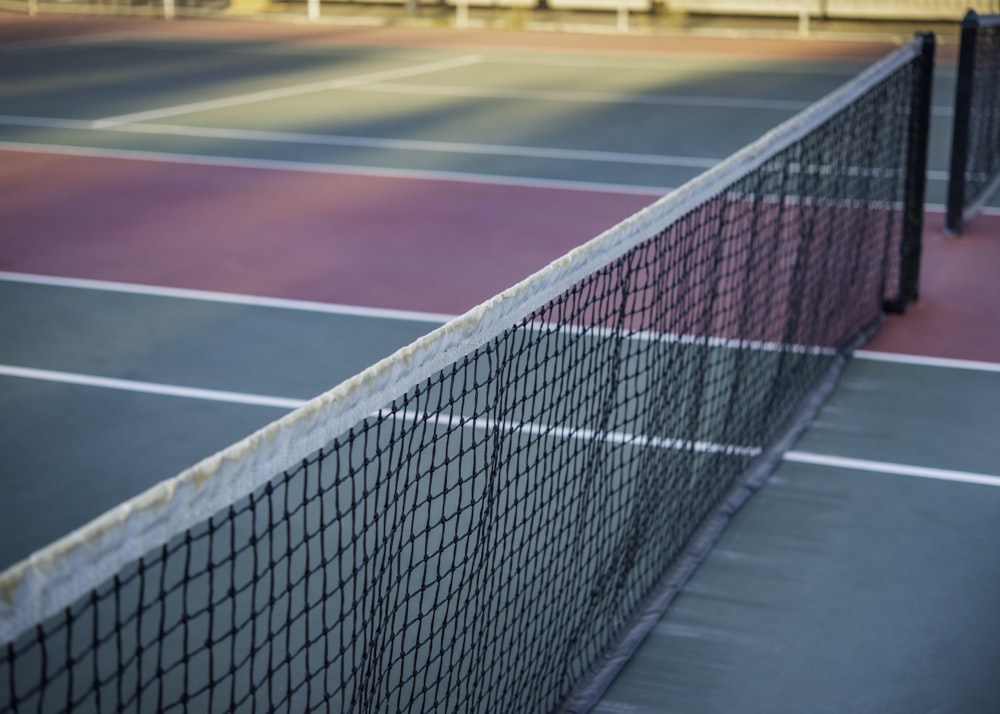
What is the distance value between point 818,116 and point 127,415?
9.24ft

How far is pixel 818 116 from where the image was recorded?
5.17m

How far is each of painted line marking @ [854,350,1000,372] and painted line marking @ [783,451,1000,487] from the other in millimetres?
1183

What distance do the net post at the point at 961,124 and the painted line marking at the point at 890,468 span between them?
3209 millimetres

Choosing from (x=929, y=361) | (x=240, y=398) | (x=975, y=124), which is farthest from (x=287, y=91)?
(x=929, y=361)

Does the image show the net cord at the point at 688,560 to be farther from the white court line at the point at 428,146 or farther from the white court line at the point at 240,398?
the white court line at the point at 428,146

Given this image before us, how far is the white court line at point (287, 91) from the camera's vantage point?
11.5m

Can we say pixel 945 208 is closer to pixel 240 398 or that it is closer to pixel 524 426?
pixel 524 426

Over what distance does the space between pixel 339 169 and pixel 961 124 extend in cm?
416

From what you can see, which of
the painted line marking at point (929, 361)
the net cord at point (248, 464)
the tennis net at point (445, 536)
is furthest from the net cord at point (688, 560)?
the net cord at point (248, 464)

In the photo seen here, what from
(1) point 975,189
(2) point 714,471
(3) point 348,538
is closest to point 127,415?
(3) point 348,538

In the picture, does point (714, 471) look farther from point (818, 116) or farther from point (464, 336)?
point (464, 336)

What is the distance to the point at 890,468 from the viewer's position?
15.5 feet

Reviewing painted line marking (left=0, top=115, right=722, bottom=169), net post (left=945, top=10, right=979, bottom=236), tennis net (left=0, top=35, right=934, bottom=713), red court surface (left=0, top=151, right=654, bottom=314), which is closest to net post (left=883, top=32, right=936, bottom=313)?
tennis net (left=0, top=35, right=934, bottom=713)

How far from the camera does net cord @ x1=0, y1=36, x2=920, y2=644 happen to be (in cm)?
170
